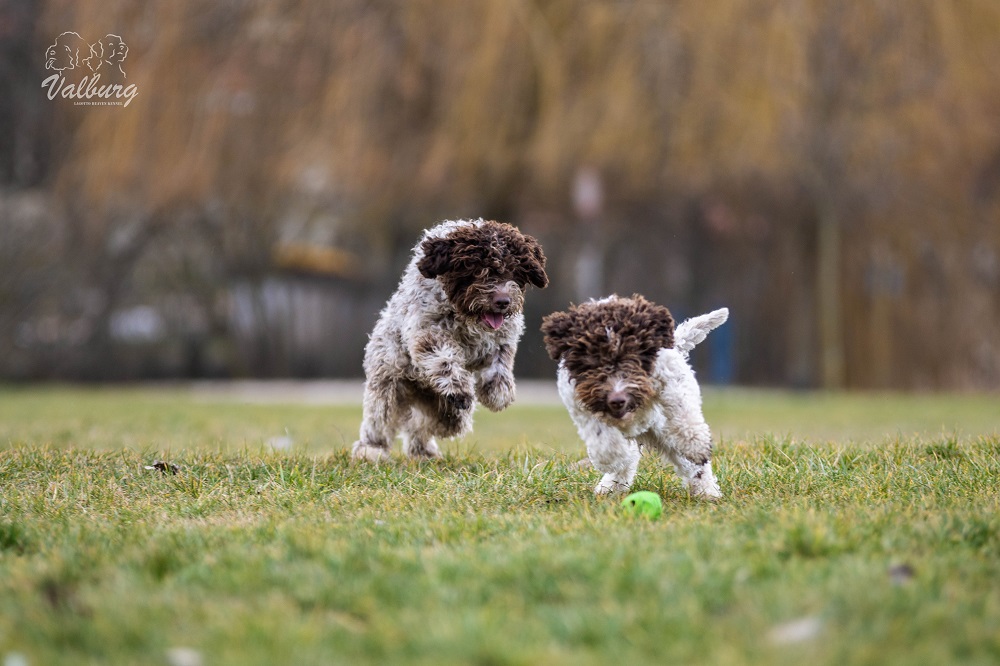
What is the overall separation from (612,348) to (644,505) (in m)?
0.65

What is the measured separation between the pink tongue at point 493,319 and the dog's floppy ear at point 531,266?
10.7 inches

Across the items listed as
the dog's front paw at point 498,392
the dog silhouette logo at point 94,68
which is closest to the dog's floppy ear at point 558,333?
the dog's front paw at point 498,392

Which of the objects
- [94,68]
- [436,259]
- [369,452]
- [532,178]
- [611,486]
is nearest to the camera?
[611,486]

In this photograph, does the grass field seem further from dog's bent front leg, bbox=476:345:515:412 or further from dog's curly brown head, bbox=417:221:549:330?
dog's curly brown head, bbox=417:221:549:330

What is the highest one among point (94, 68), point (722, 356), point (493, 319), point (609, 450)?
point (94, 68)

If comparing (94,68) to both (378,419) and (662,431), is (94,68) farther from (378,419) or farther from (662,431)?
(662,431)

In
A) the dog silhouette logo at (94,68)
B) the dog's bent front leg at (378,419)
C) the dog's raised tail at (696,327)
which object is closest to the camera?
the dog's raised tail at (696,327)

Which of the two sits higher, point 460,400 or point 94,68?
point 94,68

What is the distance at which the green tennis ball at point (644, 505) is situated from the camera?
4.40 meters

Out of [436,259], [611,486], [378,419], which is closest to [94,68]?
[378,419]

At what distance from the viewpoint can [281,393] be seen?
17594 mm

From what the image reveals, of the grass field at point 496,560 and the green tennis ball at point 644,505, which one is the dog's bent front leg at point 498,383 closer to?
the grass field at point 496,560

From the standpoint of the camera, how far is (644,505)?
4465mm

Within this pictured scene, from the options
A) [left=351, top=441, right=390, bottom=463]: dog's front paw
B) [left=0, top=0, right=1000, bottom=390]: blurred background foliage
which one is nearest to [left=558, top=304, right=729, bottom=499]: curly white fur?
[left=351, top=441, right=390, bottom=463]: dog's front paw
